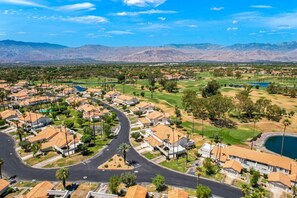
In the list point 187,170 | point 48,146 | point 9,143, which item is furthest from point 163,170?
point 9,143

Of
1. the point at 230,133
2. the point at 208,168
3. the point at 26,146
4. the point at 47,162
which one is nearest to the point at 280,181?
the point at 208,168

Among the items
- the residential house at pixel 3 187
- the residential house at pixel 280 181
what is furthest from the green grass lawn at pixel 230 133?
the residential house at pixel 3 187

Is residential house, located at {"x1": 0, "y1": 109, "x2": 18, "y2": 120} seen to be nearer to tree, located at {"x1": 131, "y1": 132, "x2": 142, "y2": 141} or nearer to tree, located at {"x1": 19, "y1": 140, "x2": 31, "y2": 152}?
tree, located at {"x1": 19, "y1": 140, "x2": 31, "y2": 152}

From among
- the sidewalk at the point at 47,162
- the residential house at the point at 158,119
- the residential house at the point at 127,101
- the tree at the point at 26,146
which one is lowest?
the sidewalk at the point at 47,162

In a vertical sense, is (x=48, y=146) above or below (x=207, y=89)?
below

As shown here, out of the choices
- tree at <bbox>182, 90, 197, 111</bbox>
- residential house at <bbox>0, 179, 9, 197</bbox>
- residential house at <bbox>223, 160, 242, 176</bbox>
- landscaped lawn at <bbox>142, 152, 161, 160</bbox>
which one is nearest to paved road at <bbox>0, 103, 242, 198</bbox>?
landscaped lawn at <bbox>142, 152, 161, 160</bbox>

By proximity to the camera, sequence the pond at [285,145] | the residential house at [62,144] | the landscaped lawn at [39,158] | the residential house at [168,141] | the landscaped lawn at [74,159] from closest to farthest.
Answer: the landscaped lawn at [74,159], the landscaped lawn at [39,158], the residential house at [168,141], the residential house at [62,144], the pond at [285,145]

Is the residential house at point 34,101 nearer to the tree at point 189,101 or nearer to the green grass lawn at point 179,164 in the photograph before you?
the tree at point 189,101

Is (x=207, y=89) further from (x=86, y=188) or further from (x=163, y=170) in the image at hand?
(x=86, y=188)
